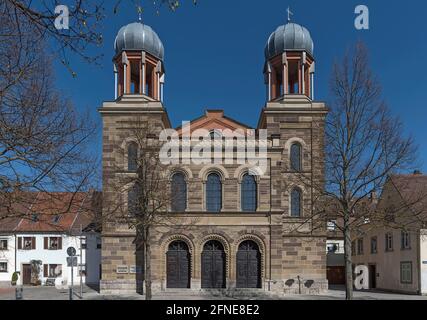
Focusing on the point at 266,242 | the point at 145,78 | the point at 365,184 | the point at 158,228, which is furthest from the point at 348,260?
the point at 145,78

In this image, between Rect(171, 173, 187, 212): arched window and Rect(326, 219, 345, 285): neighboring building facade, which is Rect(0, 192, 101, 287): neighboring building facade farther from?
Rect(326, 219, 345, 285): neighboring building facade

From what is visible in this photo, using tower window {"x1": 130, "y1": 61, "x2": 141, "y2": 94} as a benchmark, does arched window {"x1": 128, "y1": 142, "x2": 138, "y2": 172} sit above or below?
below

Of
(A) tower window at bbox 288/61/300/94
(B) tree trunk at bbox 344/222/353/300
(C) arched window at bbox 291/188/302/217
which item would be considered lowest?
(B) tree trunk at bbox 344/222/353/300

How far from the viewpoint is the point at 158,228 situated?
30016 mm

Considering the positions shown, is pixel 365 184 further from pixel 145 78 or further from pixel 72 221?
pixel 72 221

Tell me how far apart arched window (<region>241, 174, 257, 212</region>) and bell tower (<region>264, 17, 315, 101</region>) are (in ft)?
25.2

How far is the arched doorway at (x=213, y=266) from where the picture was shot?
1167 inches

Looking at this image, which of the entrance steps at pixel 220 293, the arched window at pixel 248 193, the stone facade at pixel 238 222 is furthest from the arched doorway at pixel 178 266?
the arched window at pixel 248 193

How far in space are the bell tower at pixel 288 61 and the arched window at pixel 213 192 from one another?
869 cm

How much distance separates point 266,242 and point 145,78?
53.2 feet

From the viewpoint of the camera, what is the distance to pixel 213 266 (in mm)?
29844

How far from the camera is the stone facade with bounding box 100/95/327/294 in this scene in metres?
29.6

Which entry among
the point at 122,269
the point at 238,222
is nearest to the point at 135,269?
the point at 122,269

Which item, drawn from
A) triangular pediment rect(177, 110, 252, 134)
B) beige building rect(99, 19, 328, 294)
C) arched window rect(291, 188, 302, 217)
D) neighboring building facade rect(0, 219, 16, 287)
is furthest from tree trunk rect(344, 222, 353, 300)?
neighboring building facade rect(0, 219, 16, 287)
